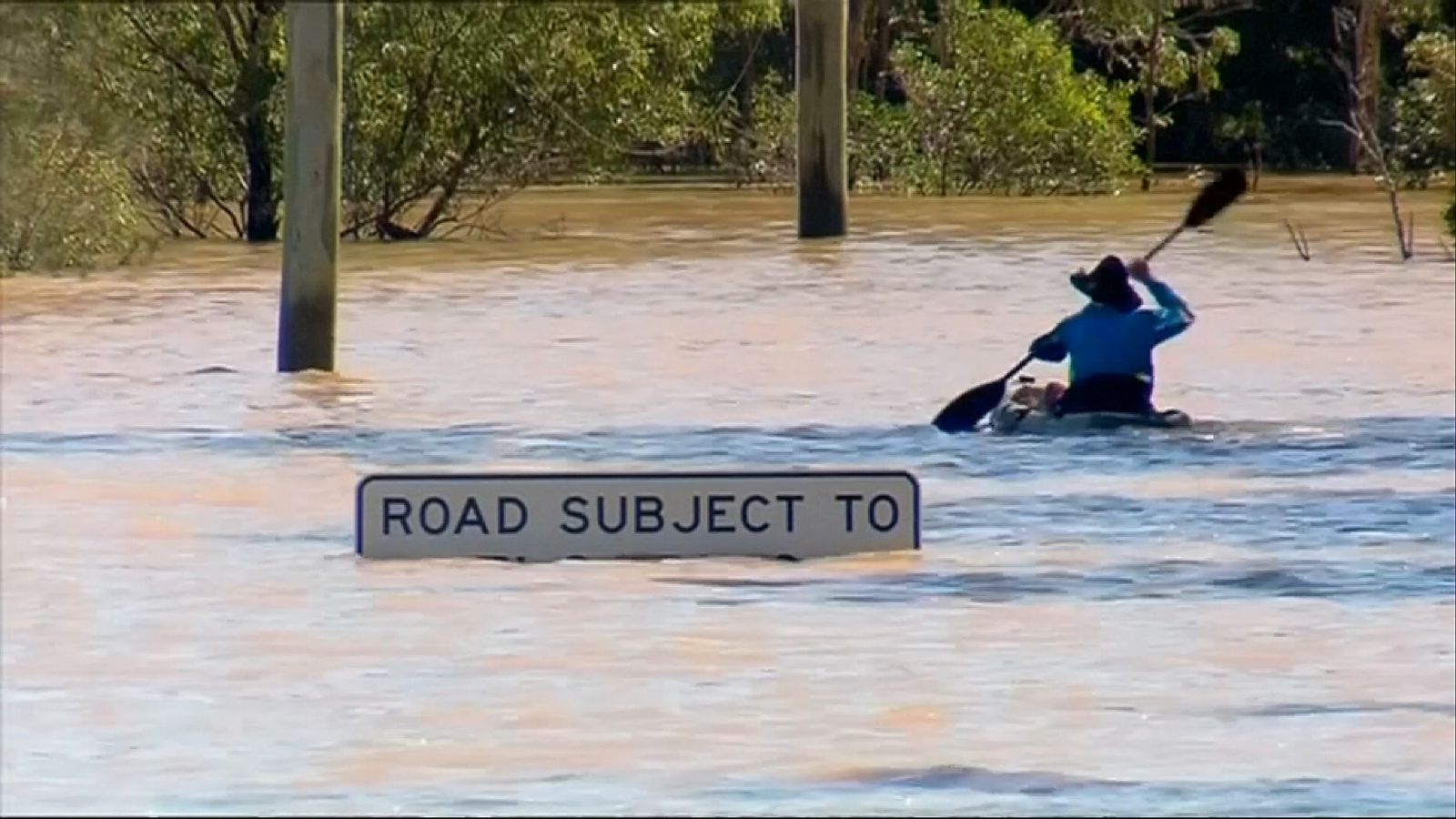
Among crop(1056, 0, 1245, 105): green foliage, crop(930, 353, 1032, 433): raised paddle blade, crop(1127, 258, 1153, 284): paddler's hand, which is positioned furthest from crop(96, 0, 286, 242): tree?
crop(1056, 0, 1245, 105): green foliage

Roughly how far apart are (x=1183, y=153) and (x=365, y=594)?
53621 mm

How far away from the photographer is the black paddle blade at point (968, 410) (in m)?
20.3

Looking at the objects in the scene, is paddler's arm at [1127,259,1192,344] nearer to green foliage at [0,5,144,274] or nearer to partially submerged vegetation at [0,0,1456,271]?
partially submerged vegetation at [0,0,1456,271]

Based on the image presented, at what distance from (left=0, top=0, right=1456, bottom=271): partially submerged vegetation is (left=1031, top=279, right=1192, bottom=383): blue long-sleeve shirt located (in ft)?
4.94

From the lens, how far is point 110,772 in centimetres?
1000

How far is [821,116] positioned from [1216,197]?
1662cm

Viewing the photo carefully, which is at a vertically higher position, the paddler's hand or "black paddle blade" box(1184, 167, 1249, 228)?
"black paddle blade" box(1184, 167, 1249, 228)

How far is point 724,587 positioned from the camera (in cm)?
1395

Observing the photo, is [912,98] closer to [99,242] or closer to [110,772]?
[99,242]

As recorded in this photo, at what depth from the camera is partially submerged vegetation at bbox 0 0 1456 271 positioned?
84.4 feet

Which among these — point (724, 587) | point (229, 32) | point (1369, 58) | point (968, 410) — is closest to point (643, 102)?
point (229, 32)

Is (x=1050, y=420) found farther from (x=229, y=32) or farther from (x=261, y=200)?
(x=261, y=200)

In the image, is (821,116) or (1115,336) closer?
(1115,336)

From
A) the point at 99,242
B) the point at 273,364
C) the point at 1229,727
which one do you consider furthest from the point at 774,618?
the point at 99,242
